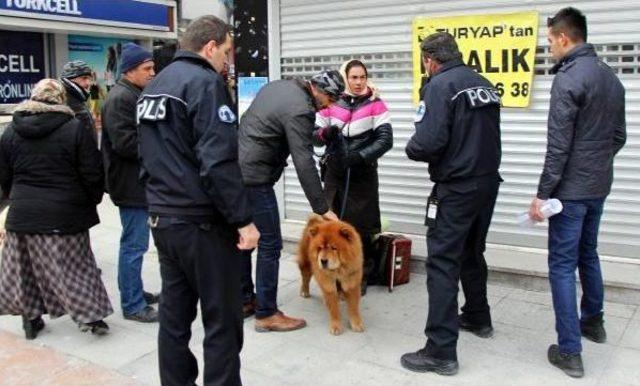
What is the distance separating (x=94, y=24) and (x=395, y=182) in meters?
8.35

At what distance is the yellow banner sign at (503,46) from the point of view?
5438mm

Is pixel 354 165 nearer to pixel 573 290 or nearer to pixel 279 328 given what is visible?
pixel 279 328

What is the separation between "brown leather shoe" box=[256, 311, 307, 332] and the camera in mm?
4523

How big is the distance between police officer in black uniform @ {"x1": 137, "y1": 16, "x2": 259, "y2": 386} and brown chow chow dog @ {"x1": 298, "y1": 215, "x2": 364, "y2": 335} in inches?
48.1

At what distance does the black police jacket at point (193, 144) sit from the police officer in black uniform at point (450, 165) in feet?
4.04

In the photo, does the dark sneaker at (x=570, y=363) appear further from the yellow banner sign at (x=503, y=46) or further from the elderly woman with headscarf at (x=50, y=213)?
the elderly woman with headscarf at (x=50, y=213)

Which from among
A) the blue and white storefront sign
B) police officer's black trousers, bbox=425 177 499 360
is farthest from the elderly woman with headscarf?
the blue and white storefront sign

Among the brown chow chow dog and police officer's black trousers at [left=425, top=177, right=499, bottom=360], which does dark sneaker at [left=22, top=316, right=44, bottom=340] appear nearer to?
the brown chow chow dog

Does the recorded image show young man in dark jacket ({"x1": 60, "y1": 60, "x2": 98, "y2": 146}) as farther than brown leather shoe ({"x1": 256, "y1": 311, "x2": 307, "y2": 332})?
Yes

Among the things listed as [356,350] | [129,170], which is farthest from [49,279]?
[356,350]

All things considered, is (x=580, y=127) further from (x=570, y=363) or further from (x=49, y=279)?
(x=49, y=279)

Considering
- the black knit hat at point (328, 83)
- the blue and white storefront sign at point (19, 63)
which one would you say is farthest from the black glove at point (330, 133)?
the blue and white storefront sign at point (19, 63)

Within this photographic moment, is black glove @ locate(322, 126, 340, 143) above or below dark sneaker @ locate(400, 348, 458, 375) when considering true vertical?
above

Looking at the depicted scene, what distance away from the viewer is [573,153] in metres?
3.63
